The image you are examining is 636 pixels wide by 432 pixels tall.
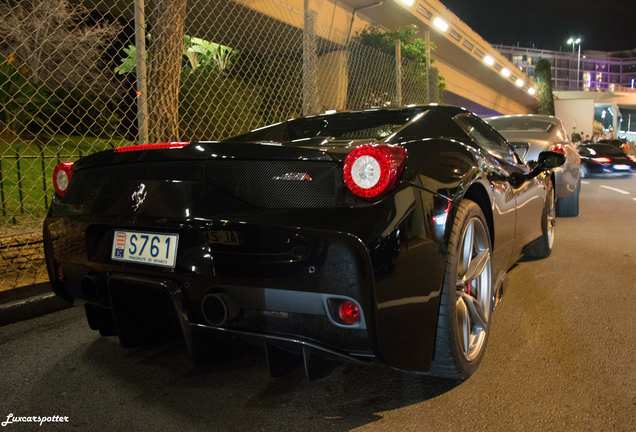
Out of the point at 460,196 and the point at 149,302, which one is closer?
the point at 149,302

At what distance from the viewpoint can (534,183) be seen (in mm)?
4039

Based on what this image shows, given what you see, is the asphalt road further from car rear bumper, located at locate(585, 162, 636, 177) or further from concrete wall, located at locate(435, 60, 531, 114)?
concrete wall, located at locate(435, 60, 531, 114)

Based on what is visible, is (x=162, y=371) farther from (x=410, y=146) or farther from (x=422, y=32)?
(x=422, y=32)

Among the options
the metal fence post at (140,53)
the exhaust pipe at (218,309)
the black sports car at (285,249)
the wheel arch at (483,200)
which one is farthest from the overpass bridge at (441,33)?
the exhaust pipe at (218,309)

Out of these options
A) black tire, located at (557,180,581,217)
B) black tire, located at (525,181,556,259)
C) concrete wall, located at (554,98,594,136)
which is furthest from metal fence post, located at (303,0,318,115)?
concrete wall, located at (554,98,594,136)

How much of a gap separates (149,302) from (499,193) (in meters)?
1.99

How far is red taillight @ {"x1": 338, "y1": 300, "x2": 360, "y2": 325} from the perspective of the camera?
6.17ft

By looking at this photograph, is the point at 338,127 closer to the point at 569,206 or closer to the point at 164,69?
the point at 164,69

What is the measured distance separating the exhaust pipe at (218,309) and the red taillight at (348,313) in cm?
40

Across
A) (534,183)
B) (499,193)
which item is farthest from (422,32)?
(499,193)

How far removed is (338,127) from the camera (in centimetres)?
346

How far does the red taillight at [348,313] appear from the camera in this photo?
188 centimetres

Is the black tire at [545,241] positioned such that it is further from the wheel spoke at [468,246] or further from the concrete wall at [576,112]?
the concrete wall at [576,112]

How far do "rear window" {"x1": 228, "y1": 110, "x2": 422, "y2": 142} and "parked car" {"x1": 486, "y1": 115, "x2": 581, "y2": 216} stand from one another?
126 inches
